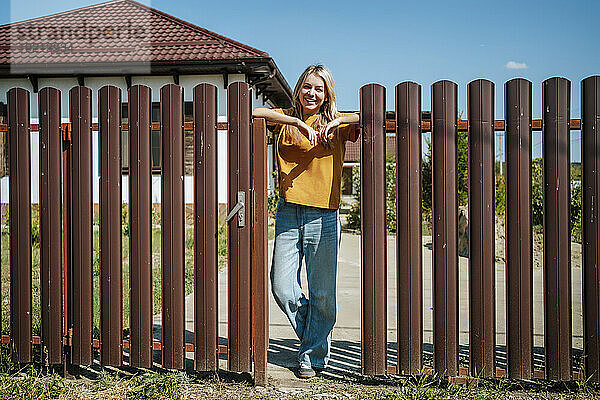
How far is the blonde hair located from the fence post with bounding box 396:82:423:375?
1.56 ft

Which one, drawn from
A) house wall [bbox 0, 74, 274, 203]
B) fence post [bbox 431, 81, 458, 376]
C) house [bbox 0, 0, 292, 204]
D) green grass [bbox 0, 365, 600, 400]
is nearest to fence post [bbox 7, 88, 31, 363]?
green grass [bbox 0, 365, 600, 400]

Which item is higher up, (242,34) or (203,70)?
(242,34)

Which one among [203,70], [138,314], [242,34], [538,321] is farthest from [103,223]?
[242,34]

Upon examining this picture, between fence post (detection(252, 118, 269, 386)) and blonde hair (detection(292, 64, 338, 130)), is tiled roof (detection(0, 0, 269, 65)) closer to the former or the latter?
blonde hair (detection(292, 64, 338, 130))

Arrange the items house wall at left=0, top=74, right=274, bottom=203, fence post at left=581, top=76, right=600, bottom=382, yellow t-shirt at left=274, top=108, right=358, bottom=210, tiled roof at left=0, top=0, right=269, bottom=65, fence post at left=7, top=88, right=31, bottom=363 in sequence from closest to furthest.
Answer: fence post at left=581, top=76, right=600, bottom=382, yellow t-shirt at left=274, top=108, right=358, bottom=210, fence post at left=7, top=88, right=31, bottom=363, house wall at left=0, top=74, right=274, bottom=203, tiled roof at left=0, top=0, right=269, bottom=65

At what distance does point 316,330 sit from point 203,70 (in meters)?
10.8

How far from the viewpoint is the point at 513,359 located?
3844mm

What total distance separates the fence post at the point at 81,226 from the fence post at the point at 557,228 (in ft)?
8.66

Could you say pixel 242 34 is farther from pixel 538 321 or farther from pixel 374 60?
pixel 538 321

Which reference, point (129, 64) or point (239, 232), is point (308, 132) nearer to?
point (239, 232)

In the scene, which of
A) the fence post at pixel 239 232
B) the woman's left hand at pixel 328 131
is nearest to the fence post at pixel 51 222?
the fence post at pixel 239 232

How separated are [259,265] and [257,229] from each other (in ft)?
0.70

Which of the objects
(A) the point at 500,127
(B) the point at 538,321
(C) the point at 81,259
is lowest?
(B) the point at 538,321

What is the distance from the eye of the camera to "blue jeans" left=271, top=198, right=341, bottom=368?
161 inches
